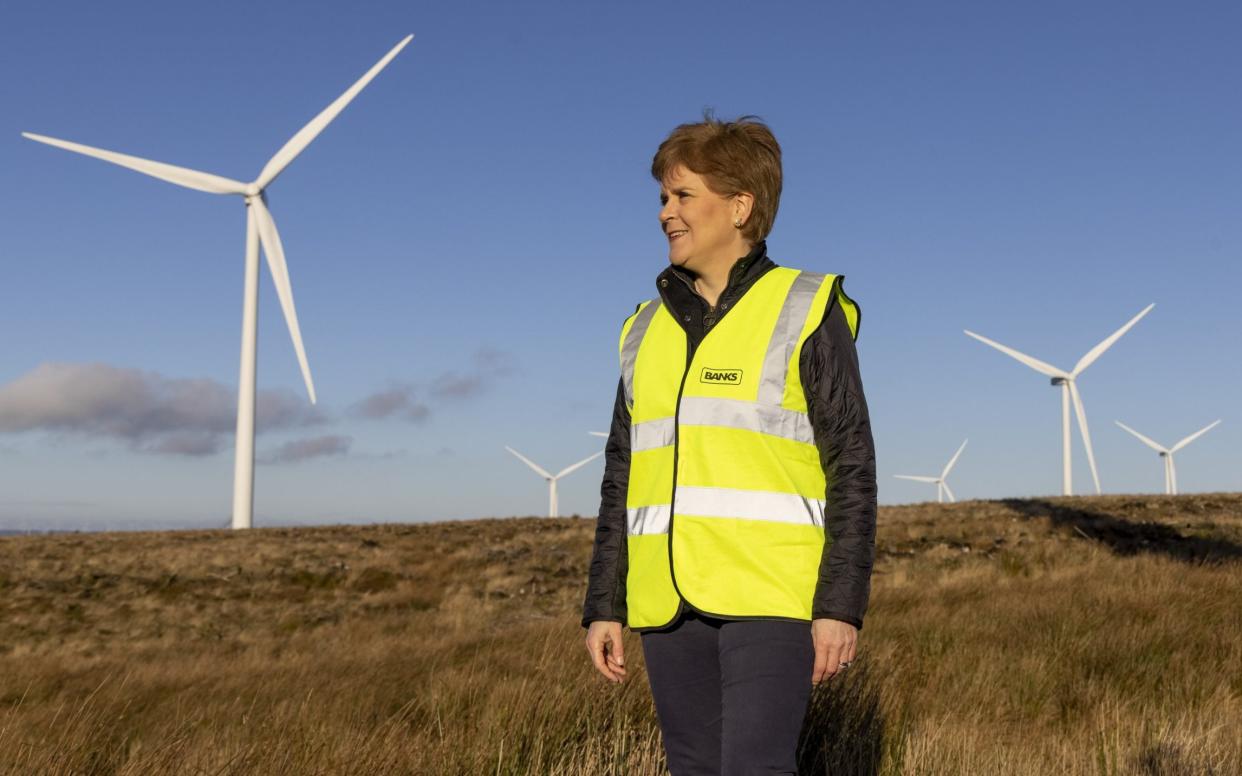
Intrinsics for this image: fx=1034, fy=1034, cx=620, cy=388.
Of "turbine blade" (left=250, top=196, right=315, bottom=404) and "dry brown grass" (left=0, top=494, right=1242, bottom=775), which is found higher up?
"turbine blade" (left=250, top=196, right=315, bottom=404)

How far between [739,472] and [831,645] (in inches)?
19.6

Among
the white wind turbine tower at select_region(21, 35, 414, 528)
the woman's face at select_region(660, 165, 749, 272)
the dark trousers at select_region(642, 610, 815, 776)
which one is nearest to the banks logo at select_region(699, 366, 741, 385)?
the woman's face at select_region(660, 165, 749, 272)

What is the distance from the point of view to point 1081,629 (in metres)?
8.91

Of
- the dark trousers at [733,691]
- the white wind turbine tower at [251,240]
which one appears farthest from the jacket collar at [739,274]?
the white wind turbine tower at [251,240]

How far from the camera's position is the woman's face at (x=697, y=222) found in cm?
303

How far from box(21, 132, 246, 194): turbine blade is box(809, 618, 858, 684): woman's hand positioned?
1299 inches

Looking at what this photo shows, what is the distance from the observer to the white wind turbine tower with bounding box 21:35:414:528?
102ft

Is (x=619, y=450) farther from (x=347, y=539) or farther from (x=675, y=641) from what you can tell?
(x=347, y=539)

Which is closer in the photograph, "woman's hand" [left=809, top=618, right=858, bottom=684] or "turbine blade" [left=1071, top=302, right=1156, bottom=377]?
"woman's hand" [left=809, top=618, right=858, bottom=684]

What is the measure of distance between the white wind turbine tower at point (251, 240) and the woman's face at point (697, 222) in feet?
93.3

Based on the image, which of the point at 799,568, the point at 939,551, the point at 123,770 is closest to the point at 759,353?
the point at 799,568

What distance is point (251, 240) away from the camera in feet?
108

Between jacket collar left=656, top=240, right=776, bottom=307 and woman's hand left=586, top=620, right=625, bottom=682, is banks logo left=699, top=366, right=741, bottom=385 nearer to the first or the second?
jacket collar left=656, top=240, right=776, bottom=307

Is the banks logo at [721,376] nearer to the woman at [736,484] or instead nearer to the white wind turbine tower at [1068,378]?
the woman at [736,484]
